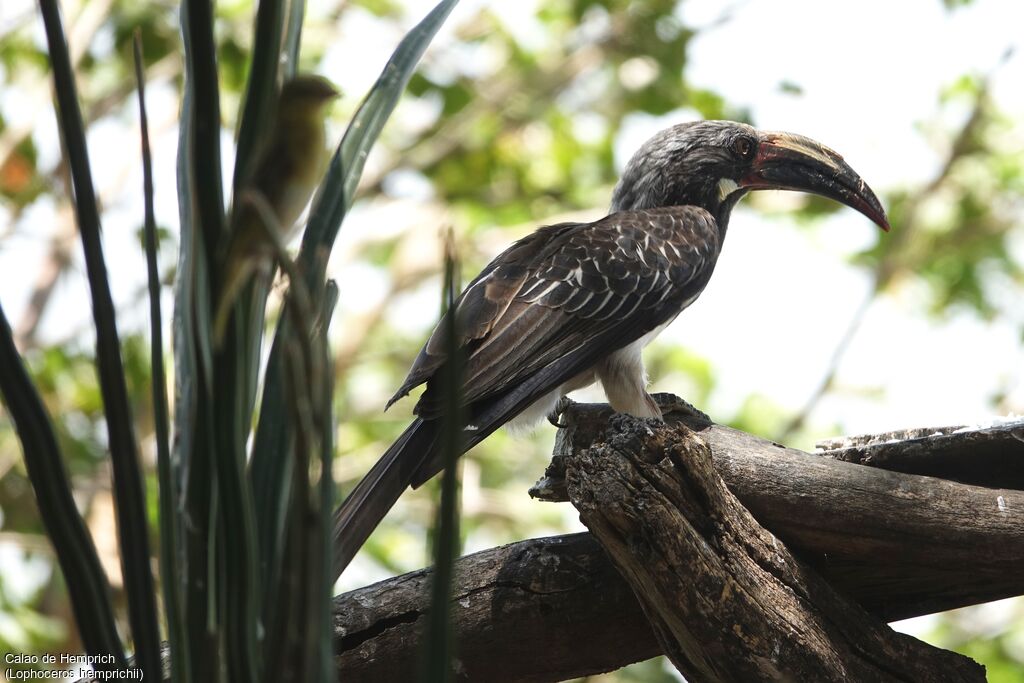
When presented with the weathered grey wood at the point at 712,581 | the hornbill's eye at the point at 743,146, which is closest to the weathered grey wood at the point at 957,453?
the weathered grey wood at the point at 712,581

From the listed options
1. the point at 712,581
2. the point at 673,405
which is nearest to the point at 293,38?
the point at 712,581

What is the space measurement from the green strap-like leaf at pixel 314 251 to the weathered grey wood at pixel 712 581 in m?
0.89

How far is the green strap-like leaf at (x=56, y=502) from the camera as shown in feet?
4.05

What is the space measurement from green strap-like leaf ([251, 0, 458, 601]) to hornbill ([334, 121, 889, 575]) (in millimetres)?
1003

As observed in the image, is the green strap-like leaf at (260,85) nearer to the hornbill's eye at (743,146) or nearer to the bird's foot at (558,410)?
the bird's foot at (558,410)

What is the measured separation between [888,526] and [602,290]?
4.92 ft

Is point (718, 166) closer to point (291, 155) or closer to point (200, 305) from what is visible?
point (291, 155)

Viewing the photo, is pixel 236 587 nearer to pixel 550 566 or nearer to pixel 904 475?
pixel 550 566

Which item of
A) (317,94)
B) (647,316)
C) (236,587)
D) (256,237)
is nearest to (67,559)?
(236,587)

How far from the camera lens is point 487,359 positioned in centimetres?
320

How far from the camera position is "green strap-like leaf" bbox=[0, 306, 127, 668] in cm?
123

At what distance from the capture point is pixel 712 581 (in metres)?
2.08

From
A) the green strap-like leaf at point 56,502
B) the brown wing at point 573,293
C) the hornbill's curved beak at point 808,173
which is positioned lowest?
the green strap-like leaf at point 56,502

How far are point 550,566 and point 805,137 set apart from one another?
245 cm
